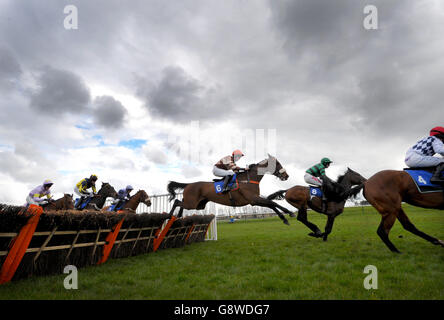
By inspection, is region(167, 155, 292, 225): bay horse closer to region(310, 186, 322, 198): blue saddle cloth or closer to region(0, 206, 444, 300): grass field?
region(310, 186, 322, 198): blue saddle cloth

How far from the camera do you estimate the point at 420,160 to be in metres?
5.32

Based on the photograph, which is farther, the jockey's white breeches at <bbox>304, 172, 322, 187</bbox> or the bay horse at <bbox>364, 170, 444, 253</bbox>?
the jockey's white breeches at <bbox>304, 172, 322, 187</bbox>

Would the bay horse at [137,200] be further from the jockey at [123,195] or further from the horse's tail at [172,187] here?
the horse's tail at [172,187]

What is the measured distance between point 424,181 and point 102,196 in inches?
386

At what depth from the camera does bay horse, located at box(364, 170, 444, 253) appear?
514cm

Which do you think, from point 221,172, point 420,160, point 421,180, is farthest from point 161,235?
point 420,160

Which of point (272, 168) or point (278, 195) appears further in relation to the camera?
point (278, 195)

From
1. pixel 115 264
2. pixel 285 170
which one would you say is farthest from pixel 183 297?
pixel 285 170

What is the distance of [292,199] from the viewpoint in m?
8.77

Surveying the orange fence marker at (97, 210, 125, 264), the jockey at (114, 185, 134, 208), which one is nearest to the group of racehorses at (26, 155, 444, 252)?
the jockey at (114, 185, 134, 208)

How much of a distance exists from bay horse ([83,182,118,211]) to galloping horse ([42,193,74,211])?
63 centimetres

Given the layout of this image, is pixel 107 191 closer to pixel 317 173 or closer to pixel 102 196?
pixel 102 196
